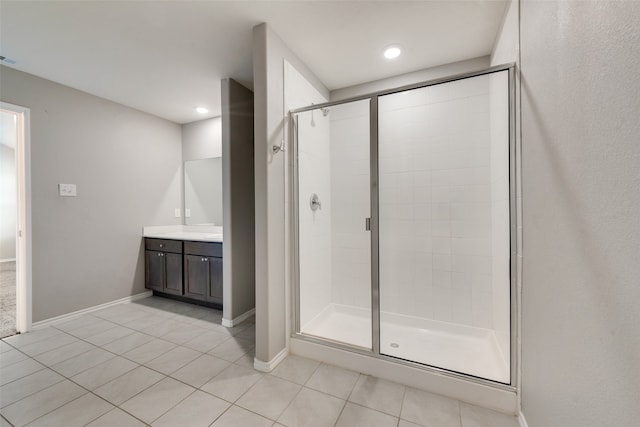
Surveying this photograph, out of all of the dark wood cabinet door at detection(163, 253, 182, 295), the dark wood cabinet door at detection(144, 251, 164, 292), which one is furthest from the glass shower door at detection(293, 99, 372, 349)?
the dark wood cabinet door at detection(144, 251, 164, 292)

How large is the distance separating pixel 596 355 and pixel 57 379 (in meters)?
Result: 2.87

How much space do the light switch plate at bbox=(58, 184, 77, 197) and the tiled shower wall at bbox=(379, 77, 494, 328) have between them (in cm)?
334

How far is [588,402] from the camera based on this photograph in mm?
720

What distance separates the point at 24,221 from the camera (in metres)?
2.32

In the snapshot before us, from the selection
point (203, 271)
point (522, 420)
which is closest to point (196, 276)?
point (203, 271)

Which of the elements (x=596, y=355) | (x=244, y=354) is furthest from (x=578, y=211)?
(x=244, y=354)

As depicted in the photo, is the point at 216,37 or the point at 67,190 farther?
the point at 67,190

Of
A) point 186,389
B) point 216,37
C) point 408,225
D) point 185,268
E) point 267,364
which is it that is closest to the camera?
point 186,389

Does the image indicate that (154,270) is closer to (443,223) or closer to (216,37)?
(216,37)

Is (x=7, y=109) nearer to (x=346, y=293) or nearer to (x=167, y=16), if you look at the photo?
(x=167, y=16)

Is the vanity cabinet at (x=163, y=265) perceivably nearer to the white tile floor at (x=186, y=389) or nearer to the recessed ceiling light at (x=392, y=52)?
the white tile floor at (x=186, y=389)

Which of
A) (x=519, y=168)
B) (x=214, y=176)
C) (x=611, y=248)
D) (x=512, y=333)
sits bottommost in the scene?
(x=512, y=333)

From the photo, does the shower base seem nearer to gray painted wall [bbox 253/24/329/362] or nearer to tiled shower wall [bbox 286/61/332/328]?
tiled shower wall [bbox 286/61/332/328]

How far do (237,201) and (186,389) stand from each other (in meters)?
1.64
